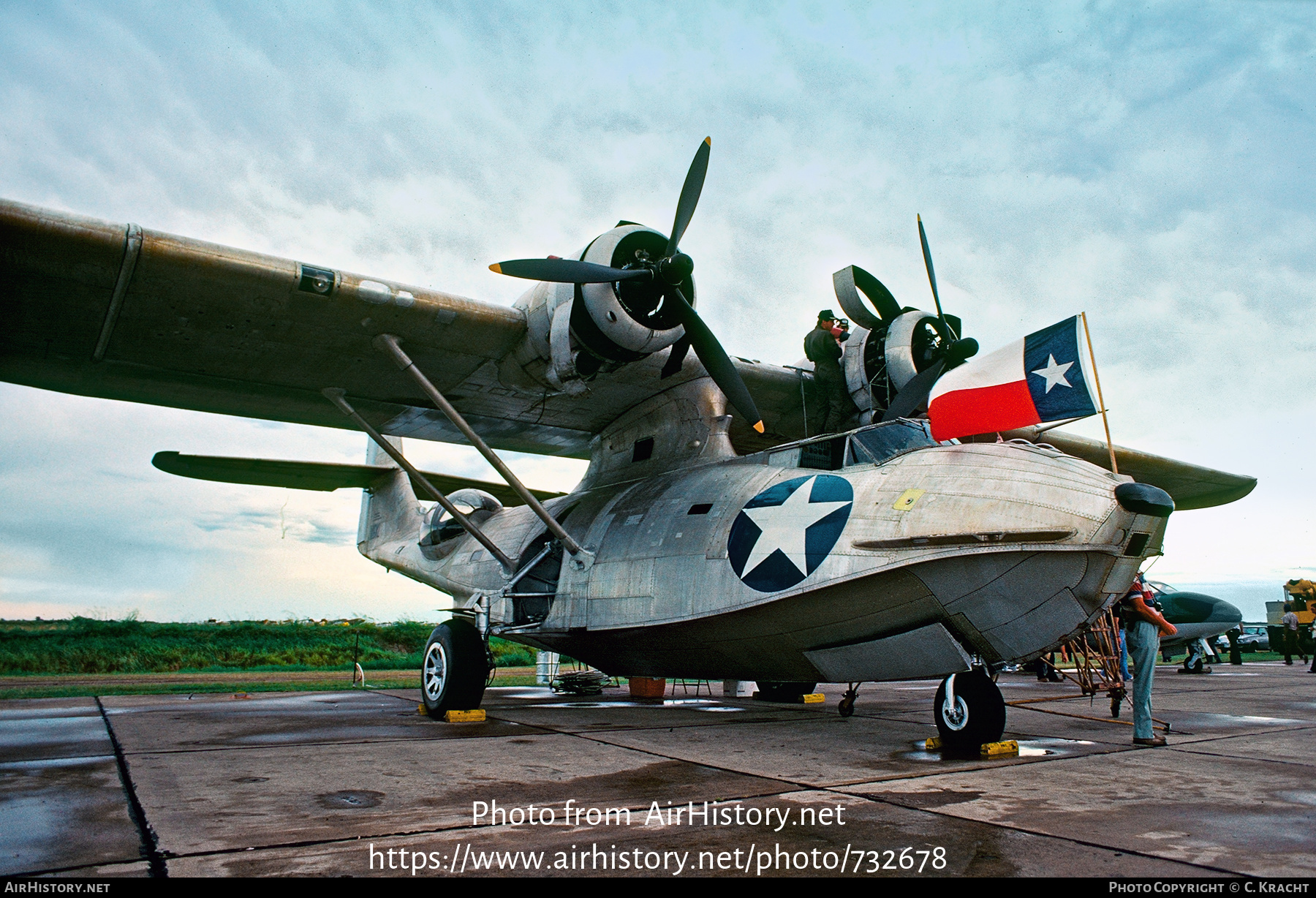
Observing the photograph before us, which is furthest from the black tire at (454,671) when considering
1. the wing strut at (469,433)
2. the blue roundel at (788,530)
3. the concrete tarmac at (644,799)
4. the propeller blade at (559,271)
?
the propeller blade at (559,271)

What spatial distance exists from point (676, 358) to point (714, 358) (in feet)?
1.49

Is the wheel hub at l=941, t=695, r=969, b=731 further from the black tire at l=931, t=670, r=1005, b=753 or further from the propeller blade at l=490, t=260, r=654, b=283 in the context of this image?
the propeller blade at l=490, t=260, r=654, b=283

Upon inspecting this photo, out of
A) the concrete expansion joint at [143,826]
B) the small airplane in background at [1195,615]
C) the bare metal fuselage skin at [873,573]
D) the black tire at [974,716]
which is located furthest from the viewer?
the small airplane in background at [1195,615]

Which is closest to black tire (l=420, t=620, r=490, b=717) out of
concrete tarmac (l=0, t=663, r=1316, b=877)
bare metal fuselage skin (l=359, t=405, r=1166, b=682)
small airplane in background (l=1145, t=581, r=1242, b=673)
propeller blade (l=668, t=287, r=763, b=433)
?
concrete tarmac (l=0, t=663, r=1316, b=877)

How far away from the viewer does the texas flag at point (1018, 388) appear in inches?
245

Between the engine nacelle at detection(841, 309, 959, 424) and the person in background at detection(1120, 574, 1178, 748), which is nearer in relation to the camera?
the person in background at detection(1120, 574, 1178, 748)

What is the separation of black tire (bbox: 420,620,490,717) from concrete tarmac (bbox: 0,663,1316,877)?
538mm

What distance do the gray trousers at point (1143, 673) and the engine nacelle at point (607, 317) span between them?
16.1 ft

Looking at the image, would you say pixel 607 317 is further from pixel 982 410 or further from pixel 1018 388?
pixel 1018 388

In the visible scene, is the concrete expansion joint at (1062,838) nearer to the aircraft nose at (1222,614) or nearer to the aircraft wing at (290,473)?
the aircraft wing at (290,473)

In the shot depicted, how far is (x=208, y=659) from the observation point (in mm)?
26719

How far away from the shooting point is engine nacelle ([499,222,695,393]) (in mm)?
7855

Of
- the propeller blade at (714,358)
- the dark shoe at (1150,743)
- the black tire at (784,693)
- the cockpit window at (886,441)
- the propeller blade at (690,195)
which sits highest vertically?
the propeller blade at (690,195)

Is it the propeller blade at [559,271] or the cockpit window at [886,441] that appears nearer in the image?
the cockpit window at [886,441]
